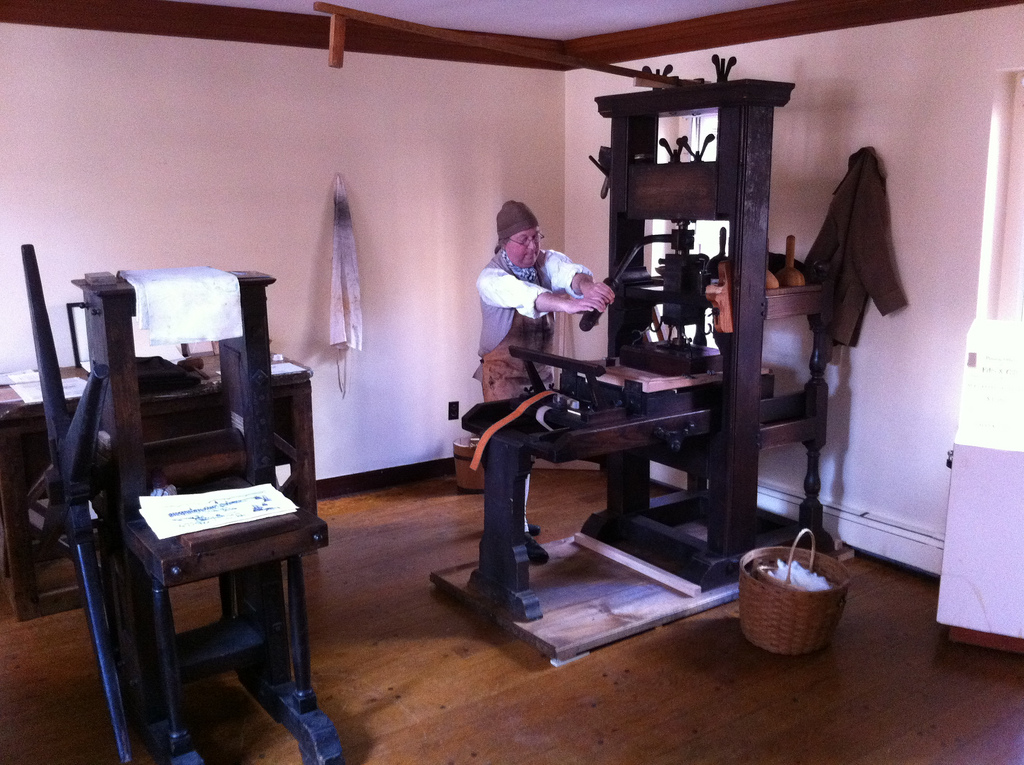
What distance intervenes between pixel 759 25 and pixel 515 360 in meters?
1.83

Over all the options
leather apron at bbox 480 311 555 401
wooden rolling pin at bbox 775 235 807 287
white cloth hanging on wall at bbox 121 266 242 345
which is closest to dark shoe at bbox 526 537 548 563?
leather apron at bbox 480 311 555 401

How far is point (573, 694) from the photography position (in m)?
3.08

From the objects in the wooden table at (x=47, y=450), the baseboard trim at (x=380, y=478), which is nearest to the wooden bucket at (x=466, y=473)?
the baseboard trim at (x=380, y=478)

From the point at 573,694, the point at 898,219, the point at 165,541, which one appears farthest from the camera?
the point at 898,219

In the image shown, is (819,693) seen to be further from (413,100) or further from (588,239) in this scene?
(413,100)

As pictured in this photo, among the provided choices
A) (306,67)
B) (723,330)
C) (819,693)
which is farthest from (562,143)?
(819,693)

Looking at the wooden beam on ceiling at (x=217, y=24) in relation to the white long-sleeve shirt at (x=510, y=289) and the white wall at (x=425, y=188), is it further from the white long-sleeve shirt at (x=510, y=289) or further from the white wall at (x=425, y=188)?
the white long-sleeve shirt at (x=510, y=289)

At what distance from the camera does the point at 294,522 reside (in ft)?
8.11

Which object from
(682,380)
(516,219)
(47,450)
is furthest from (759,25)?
(47,450)

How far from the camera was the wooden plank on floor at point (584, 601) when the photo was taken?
338cm

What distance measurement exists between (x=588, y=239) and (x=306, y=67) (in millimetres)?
1760

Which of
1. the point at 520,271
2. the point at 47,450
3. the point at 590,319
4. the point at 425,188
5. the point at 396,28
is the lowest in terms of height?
the point at 47,450

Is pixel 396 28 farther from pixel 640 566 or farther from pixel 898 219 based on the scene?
pixel 640 566

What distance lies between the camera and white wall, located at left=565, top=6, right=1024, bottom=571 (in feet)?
11.8
